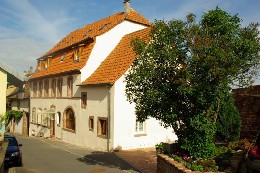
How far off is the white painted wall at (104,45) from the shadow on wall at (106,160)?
7.82 m

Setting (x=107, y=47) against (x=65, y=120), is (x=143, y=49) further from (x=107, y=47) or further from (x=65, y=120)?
(x=65, y=120)

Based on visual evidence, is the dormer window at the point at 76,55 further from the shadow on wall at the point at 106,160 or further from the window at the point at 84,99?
the shadow on wall at the point at 106,160

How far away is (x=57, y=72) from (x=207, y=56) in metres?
22.3

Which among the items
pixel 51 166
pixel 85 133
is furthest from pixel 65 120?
pixel 51 166

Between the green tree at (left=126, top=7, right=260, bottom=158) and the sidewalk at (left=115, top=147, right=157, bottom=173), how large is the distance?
3982 mm

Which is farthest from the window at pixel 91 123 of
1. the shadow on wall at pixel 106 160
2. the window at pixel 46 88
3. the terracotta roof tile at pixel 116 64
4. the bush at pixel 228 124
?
the window at pixel 46 88

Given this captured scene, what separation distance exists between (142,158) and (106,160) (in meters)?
2.14

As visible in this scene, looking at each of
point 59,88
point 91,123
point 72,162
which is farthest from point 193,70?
point 59,88

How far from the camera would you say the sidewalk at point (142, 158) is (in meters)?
16.2

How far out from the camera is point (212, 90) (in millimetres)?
11609

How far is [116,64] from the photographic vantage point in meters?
23.9

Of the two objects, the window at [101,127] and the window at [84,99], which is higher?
the window at [84,99]

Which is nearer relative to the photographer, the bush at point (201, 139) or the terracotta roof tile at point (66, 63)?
the bush at point (201, 139)

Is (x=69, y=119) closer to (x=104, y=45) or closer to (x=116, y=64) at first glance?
(x=104, y=45)
